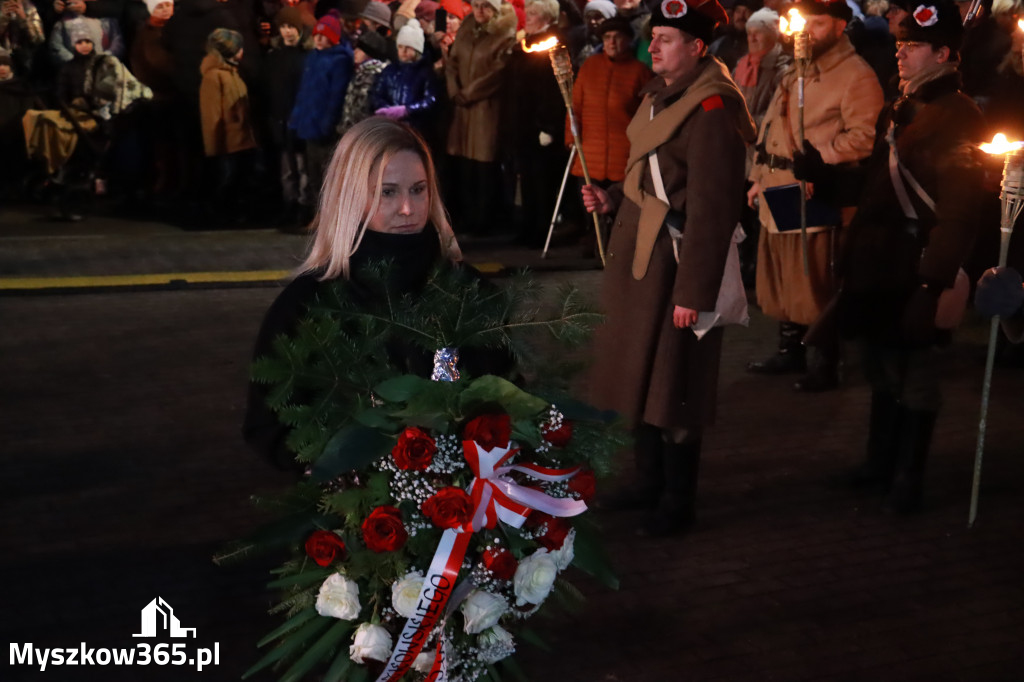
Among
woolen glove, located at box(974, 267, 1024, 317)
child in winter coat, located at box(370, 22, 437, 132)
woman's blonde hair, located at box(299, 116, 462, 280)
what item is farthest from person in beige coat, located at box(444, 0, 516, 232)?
woman's blonde hair, located at box(299, 116, 462, 280)

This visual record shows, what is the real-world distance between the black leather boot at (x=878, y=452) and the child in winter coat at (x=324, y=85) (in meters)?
7.71

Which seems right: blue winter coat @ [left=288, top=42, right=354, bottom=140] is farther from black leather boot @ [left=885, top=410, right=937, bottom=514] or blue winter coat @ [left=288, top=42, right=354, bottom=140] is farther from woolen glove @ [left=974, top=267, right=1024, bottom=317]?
woolen glove @ [left=974, top=267, right=1024, bottom=317]

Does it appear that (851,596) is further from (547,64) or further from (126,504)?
(547,64)

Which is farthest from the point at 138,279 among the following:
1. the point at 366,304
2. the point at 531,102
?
the point at 366,304

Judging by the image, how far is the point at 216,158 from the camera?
48.2ft

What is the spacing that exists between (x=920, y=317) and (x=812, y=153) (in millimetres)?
1576

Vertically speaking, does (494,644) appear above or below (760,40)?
below

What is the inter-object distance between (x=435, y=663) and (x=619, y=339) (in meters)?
2.98

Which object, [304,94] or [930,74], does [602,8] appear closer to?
Result: [304,94]

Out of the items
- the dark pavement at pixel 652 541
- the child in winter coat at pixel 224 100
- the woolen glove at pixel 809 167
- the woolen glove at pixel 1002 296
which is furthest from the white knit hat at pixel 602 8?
the woolen glove at pixel 1002 296

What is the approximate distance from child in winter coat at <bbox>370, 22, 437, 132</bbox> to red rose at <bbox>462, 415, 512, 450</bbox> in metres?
10.1

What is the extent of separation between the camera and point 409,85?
12859 mm

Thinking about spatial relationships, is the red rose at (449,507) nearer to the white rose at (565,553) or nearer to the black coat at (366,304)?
the white rose at (565,553)

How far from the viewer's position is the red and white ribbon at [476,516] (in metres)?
3.04
